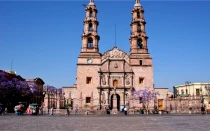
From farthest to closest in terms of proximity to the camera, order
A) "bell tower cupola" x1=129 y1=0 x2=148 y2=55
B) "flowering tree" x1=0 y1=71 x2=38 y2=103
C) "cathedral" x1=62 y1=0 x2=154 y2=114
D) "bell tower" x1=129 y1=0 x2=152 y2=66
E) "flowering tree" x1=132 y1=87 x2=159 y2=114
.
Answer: "bell tower cupola" x1=129 y1=0 x2=148 y2=55
"bell tower" x1=129 y1=0 x2=152 y2=66
"cathedral" x1=62 y1=0 x2=154 y2=114
"flowering tree" x1=0 y1=71 x2=38 y2=103
"flowering tree" x1=132 y1=87 x2=159 y2=114

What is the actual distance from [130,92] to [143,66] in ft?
18.4

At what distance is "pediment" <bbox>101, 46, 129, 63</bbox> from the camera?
1933 inches

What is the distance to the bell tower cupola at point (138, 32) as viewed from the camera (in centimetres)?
4903

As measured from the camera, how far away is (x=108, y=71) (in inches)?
1893

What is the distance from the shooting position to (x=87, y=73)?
157 ft

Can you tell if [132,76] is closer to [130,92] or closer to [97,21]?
[130,92]

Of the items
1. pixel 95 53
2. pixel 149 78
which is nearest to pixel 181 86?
pixel 149 78

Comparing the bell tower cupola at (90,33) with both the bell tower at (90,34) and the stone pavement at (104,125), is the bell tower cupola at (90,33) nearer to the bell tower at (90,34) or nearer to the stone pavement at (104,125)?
the bell tower at (90,34)

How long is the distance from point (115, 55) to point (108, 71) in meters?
3.56

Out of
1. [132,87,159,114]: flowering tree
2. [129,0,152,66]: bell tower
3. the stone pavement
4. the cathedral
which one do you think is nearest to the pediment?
the cathedral

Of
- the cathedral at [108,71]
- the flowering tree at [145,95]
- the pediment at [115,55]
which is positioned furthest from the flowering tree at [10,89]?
the flowering tree at [145,95]

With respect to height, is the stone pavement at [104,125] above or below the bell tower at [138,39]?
below

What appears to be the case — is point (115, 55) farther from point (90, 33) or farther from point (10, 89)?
point (10, 89)

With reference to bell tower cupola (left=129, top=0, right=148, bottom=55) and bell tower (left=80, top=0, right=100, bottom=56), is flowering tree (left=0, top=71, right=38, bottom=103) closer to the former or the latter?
bell tower (left=80, top=0, right=100, bottom=56)
